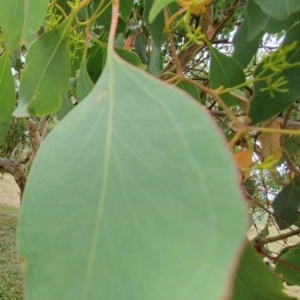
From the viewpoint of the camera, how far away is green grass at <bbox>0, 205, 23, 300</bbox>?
14.1 feet

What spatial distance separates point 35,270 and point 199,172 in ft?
0.41

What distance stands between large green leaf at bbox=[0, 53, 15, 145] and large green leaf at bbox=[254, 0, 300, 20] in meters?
0.43

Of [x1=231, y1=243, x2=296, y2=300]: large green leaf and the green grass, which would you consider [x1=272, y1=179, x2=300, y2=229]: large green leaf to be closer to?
[x1=231, y1=243, x2=296, y2=300]: large green leaf

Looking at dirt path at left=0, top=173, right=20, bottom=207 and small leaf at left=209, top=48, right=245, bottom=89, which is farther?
dirt path at left=0, top=173, right=20, bottom=207

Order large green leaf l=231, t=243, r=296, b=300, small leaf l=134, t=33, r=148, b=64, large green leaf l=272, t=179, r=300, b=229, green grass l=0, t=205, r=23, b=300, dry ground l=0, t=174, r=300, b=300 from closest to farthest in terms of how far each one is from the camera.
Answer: large green leaf l=231, t=243, r=296, b=300
large green leaf l=272, t=179, r=300, b=229
small leaf l=134, t=33, r=148, b=64
green grass l=0, t=205, r=23, b=300
dry ground l=0, t=174, r=300, b=300

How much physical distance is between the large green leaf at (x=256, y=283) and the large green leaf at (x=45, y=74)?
365mm

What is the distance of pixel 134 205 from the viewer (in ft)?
0.96

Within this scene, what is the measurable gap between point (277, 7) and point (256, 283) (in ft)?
1.03

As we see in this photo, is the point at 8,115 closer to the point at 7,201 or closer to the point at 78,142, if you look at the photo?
the point at 78,142

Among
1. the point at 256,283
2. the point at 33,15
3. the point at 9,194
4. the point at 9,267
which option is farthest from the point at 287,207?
the point at 9,194

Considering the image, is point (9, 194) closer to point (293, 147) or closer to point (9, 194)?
point (9, 194)

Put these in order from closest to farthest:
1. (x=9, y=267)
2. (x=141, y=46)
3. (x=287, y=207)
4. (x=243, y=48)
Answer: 1. (x=243, y=48)
2. (x=287, y=207)
3. (x=141, y=46)
4. (x=9, y=267)

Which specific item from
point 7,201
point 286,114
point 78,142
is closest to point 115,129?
point 78,142

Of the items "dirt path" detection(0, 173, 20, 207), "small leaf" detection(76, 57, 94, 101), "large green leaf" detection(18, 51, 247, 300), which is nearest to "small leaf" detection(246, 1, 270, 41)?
"small leaf" detection(76, 57, 94, 101)
